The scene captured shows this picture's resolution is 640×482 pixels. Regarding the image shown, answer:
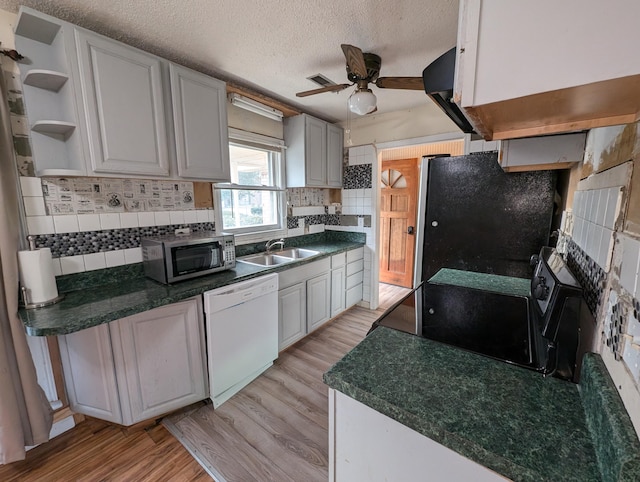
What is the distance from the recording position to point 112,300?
4.86ft

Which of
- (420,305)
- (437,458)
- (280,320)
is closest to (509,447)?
(437,458)

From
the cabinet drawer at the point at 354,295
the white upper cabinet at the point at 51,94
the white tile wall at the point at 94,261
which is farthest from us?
the cabinet drawer at the point at 354,295

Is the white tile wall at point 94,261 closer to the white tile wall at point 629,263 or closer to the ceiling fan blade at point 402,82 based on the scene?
the ceiling fan blade at point 402,82

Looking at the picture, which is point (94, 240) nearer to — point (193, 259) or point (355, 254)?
point (193, 259)

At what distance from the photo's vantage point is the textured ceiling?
1.38 metres

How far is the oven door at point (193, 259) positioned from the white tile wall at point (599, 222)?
192cm

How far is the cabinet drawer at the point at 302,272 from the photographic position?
7.66 ft

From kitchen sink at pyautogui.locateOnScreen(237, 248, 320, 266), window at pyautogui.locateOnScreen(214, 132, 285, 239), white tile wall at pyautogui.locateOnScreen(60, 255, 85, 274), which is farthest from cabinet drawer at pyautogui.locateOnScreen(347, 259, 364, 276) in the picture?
white tile wall at pyautogui.locateOnScreen(60, 255, 85, 274)

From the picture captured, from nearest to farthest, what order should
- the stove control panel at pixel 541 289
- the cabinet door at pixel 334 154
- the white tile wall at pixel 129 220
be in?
the stove control panel at pixel 541 289 < the white tile wall at pixel 129 220 < the cabinet door at pixel 334 154

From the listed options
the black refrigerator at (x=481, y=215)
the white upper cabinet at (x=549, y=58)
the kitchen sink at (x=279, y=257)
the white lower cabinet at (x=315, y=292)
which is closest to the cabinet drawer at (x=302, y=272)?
the white lower cabinet at (x=315, y=292)

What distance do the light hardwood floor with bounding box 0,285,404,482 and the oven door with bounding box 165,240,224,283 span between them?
931 millimetres

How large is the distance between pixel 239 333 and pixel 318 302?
3.30 ft

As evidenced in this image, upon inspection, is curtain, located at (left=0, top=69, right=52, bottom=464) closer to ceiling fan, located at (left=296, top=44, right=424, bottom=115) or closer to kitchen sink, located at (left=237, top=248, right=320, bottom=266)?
kitchen sink, located at (left=237, top=248, right=320, bottom=266)

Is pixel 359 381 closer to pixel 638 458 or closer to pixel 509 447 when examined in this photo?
pixel 509 447
